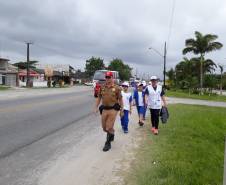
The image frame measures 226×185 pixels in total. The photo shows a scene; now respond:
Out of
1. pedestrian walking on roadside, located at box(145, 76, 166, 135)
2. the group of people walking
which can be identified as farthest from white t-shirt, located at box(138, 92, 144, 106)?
pedestrian walking on roadside, located at box(145, 76, 166, 135)

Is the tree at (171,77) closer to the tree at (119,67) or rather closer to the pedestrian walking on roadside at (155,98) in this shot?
the tree at (119,67)

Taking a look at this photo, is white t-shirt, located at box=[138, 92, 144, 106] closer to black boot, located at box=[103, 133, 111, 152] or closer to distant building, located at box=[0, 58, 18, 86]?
black boot, located at box=[103, 133, 111, 152]

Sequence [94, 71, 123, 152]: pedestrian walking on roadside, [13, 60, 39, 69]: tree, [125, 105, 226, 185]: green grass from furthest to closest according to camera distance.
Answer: [13, 60, 39, 69]: tree → [94, 71, 123, 152]: pedestrian walking on roadside → [125, 105, 226, 185]: green grass

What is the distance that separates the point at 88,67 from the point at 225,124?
4629 inches

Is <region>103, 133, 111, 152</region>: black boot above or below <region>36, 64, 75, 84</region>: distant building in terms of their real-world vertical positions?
below

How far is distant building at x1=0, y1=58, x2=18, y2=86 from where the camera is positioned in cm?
6788

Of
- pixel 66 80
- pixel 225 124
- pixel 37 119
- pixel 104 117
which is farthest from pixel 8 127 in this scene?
pixel 66 80

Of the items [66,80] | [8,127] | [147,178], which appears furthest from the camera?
[66,80]

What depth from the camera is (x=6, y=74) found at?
6856 centimetres

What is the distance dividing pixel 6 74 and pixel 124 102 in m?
59.2

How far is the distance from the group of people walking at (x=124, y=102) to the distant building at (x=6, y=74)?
56322 millimetres

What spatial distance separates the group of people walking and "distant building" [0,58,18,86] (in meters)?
56.3

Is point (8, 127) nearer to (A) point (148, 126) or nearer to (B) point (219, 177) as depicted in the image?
(A) point (148, 126)

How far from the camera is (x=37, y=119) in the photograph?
50.8ft
